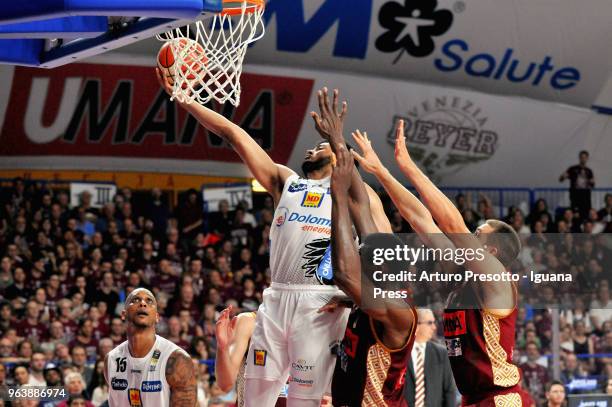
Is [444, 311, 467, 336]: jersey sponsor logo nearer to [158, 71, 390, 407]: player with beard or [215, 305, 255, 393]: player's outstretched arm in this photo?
[158, 71, 390, 407]: player with beard

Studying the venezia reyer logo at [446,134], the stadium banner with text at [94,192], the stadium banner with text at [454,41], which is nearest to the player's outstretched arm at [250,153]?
the stadium banner with text at [94,192]

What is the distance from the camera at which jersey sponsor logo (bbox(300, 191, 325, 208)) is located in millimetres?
7910

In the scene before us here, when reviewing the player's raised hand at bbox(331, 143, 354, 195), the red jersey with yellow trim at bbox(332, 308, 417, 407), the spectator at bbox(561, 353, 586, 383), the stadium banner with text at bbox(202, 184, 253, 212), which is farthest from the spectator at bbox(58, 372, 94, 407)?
the stadium banner with text at bbox(202, 184, 253, 212)

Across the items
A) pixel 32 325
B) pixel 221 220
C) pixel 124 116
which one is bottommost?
pixel 32 325

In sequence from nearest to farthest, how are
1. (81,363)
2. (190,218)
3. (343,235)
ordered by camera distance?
(343,235)
(81,363)
(190,218)

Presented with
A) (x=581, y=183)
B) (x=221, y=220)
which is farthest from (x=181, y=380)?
(x=581, y=183)

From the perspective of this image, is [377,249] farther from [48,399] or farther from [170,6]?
[48,399]

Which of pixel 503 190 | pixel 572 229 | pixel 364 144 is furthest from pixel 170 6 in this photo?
pixel 503 190

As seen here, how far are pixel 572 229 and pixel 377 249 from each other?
612 inches

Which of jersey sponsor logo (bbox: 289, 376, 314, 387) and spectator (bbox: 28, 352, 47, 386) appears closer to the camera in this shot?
jersey sponsor logo (bbox: 289, 376, 314, 387)

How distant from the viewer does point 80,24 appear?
7.41 m

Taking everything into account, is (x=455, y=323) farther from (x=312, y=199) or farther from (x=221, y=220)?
(x=221, y=220)

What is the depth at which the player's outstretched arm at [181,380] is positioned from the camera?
8.34 m

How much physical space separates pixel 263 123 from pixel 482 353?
1671cm
